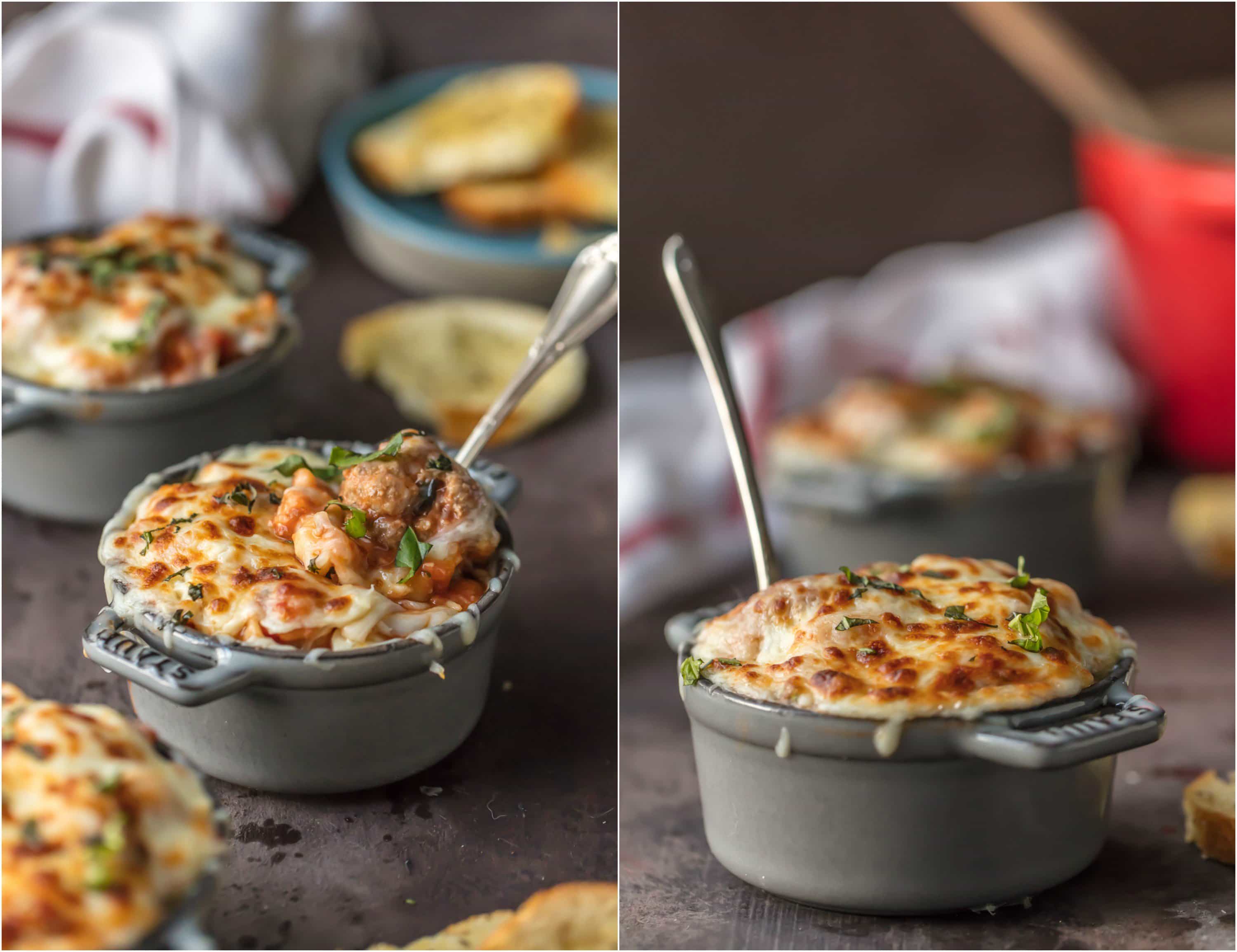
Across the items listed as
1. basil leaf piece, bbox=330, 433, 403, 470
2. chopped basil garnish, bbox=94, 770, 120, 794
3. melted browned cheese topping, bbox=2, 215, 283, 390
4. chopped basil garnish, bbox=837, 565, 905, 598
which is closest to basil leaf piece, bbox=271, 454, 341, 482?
basil leaf piece, bbox=330, 433, 403, 470

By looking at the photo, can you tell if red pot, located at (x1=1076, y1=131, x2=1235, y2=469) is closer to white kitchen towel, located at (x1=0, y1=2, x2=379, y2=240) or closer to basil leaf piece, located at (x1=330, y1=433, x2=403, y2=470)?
white kitchen towel, located at (x1=0, y1=2, x2=379, y2=240)

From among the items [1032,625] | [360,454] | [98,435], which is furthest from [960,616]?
[98,435]

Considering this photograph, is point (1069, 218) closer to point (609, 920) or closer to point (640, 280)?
point (640, 280)

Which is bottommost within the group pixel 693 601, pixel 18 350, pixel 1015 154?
pixel 693 601

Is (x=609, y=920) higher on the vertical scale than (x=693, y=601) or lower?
higher

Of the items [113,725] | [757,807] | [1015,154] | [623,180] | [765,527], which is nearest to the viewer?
[113,725]

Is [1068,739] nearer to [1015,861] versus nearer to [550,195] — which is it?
[1015,861]

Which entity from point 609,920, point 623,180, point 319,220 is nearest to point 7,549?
point 609,920
